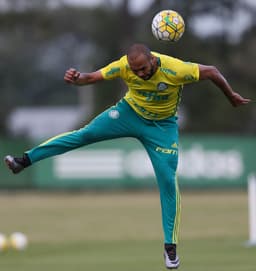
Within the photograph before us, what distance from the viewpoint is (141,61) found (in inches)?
471

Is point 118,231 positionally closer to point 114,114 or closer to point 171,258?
point 171,258

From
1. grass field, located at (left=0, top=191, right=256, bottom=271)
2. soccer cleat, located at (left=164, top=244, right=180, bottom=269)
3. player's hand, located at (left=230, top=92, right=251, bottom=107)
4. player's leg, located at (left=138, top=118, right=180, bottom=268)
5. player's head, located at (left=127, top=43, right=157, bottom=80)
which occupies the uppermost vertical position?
player's head, located at (left=127, top=43, right=157, bottom=80)

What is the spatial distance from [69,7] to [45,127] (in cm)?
2882

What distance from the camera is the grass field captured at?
1605 centimetres

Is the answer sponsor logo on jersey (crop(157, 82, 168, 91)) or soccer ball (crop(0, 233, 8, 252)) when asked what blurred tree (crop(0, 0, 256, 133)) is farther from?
sponsor logo on jersey (crop(157, 82, 168, 91))

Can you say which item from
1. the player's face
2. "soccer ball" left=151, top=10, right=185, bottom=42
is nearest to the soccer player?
the player's face

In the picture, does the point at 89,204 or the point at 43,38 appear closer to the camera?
the point at 89,204

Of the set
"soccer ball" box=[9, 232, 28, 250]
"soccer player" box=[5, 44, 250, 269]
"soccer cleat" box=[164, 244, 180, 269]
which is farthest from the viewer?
"soccer ball" box=[9, 232, 28, 250]

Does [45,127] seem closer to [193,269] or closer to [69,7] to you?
[69,7]

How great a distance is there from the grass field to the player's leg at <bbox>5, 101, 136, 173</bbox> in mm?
2804

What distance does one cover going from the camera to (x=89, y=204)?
29578 mm

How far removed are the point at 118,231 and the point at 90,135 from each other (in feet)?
33.4

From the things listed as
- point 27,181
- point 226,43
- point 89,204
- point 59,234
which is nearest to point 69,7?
point 226,43

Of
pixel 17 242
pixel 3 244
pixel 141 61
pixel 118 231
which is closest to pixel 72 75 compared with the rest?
pixel 141 61
